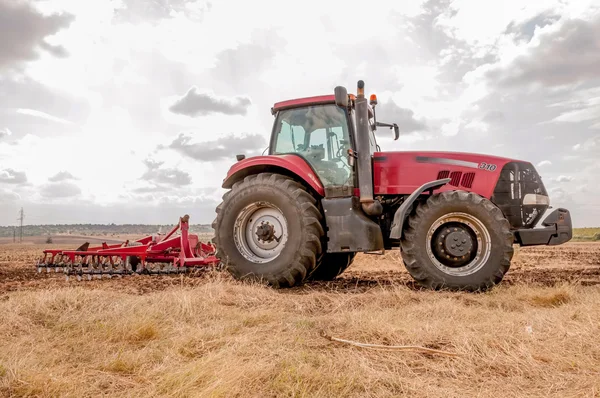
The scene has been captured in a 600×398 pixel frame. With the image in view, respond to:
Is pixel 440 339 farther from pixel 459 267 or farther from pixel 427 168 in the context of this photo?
pixel 427 168

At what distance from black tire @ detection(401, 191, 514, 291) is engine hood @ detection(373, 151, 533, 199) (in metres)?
0.54

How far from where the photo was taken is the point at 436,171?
6.64 meters

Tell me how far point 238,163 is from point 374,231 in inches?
91.5

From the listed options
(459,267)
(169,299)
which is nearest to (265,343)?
(169,299)

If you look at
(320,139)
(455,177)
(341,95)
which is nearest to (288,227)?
(320,139)

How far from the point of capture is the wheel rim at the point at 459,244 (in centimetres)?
603

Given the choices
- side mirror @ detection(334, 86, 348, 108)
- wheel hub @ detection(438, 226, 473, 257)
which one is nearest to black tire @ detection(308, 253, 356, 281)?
wheel hub @ detection(438, 226, 473, 257)

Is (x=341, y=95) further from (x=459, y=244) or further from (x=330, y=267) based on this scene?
(x=330, y=267)

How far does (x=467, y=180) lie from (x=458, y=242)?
101 cm

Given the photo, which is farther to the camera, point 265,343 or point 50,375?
point 265,343

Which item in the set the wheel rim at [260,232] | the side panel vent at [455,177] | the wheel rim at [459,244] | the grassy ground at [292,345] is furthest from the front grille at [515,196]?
the wheel rim at [260,232]

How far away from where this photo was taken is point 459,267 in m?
6.12

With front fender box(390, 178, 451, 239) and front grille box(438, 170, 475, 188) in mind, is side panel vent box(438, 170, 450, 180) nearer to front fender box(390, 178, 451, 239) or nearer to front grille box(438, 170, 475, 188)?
front grille box(438, 170, 475, 188)

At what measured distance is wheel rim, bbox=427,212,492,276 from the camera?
6.03 meters
